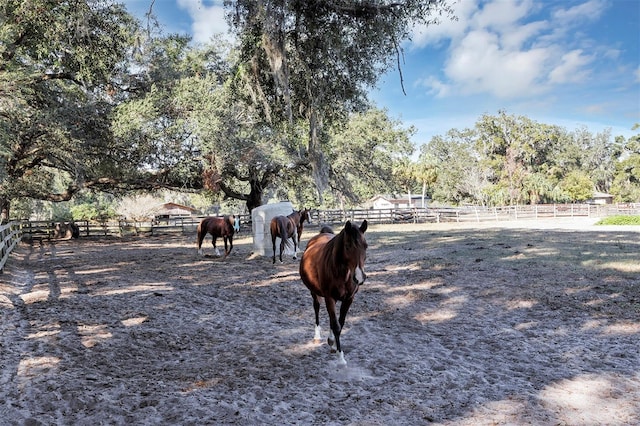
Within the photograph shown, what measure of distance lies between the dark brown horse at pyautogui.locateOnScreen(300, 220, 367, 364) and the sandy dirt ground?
53 centimetres

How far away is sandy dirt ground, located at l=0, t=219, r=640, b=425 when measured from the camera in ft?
10.5

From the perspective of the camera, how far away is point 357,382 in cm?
377

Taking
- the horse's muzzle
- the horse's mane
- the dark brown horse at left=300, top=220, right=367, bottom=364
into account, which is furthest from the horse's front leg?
the horse's muzzle

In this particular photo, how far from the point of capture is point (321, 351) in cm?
454

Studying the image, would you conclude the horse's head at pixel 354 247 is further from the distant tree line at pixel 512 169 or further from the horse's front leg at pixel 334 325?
the distant tree line at pixel 512 169

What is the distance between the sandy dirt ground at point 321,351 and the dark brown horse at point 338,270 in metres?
0.53

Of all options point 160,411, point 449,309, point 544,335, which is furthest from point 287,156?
point 160,411

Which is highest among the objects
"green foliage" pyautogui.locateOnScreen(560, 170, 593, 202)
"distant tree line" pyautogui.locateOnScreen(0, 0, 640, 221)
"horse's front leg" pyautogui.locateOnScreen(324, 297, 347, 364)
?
"distant tree line" pyautogui.locateOnScreen(0, 0, 640, 221)

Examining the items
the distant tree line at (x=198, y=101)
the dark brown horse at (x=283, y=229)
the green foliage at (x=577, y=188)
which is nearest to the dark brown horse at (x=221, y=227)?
the dark brown horse at (x=283, y=229)

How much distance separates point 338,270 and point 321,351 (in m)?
1.11

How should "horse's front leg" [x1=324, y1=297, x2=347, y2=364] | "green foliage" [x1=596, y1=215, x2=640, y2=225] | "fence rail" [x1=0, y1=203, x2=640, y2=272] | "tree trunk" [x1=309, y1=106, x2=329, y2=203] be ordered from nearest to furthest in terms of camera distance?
"horse's front leg" [x1=324, y1=297, x2=347, y2=364] < "tree trunk" [x1=309, y1=106, x2=329, y2=203] < "fence rail" [x1=0, y1=203, x2=640, y2=272] < "green foliage" [x1=596, y1=215, x2=640, y2=225]

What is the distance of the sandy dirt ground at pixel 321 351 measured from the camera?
3.20 m

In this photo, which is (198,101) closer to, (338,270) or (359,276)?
(338,270)

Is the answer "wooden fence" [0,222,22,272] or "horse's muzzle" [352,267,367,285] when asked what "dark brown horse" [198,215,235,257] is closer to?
"wooden fence" [0,222,22,272]
